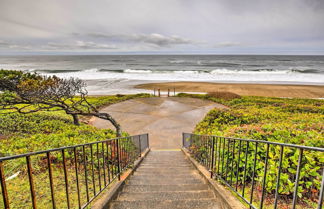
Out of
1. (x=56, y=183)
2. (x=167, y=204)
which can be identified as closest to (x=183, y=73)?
(x=56, y=183)

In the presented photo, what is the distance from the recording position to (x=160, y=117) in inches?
453

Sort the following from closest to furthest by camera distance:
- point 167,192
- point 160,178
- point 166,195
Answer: point 166,195 < point 167,192 < point 160,178

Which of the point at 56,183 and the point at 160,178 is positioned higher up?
the point at 56,183

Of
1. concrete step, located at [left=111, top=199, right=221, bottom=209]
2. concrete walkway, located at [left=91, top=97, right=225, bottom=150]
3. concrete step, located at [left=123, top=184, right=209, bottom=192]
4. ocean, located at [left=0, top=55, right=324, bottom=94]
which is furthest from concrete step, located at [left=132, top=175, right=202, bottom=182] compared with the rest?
ocean, located at [left=0, top=55, right=324, bottom=94]

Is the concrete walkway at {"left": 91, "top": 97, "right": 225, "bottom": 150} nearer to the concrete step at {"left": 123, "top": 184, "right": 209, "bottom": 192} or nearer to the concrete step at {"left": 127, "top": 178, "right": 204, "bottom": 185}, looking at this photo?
the concrete step at {"left": 127, "top": 178, "right": 204, "bottom": 185}

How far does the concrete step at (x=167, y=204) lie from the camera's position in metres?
2.58

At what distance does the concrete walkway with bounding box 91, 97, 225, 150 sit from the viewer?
914cm

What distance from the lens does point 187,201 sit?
8.82 feet

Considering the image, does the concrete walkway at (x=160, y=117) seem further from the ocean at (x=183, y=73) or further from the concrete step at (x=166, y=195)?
the ocean at (x=183, y=73)

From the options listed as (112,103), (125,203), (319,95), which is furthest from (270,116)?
(319,95)

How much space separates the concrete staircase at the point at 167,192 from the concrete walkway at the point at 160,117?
159 inches

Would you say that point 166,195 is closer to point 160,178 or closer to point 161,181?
point 161,181

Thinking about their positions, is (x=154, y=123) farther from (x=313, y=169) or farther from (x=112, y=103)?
(x=313, y=169)

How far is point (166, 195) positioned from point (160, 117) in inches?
338
